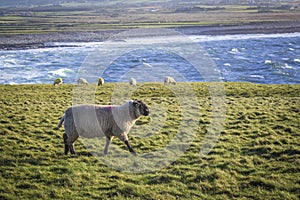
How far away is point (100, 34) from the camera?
8312 cm

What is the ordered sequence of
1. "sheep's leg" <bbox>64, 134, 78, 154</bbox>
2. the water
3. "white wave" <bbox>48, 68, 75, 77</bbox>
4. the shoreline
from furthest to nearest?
the shoreline
"white wave" <bbox>48, 68, 75, 77</bbox>
the water
"sheep's leg" <bbox>64, 134, 78, 154</bbox>

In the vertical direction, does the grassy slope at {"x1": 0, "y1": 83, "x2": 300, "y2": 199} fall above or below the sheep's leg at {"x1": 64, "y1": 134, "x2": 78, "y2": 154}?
below

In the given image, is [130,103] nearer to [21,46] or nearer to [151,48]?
[151,48]

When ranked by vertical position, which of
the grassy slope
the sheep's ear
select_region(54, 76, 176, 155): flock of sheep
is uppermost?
the sheep's ear

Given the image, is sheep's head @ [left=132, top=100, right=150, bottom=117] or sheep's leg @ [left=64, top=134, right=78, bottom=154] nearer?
sheep's leg @ [left=64, top=134, right=78, bottom=154]

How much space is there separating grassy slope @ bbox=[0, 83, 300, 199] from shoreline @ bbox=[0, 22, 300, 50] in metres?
58.6

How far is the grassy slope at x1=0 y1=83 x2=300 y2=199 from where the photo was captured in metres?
8.00

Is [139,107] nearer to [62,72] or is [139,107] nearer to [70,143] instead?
[70,143]

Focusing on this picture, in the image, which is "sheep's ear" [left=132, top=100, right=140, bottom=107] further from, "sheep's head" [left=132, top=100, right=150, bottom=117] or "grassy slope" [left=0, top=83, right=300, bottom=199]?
"grassy slope" [left=0, top=83, right=300, bottom=199]

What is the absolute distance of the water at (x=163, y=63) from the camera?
36906 millimetres

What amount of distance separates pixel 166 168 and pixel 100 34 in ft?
258

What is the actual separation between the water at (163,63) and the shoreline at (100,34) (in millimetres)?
10069

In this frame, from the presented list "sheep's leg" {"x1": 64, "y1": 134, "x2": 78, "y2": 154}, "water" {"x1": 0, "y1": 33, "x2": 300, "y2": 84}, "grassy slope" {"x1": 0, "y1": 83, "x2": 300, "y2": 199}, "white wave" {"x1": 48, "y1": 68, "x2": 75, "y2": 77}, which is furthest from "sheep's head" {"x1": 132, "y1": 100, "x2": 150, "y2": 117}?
"white wave" {"x1": 48, "y1": 68, "x2": 75, "y2": 77}

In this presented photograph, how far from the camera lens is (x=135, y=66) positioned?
45594 millimetres
